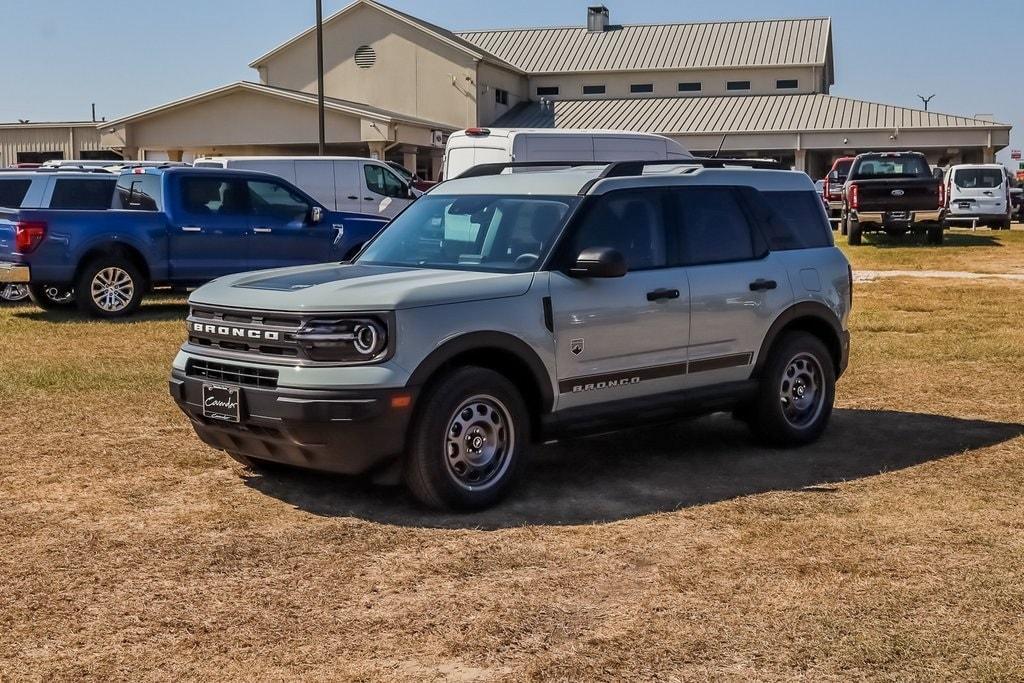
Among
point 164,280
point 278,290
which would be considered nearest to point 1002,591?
point 278,290

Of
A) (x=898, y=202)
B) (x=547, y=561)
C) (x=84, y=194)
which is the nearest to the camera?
(x=547, y=561)

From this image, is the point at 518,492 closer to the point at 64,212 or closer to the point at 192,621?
the point at 192,621

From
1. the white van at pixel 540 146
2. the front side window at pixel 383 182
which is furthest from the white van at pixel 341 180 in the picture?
the white van at pixel 540 146

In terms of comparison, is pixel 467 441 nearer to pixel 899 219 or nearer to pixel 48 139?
pixel 899 219

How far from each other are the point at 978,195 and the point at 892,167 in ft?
24.7

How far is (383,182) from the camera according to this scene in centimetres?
2433

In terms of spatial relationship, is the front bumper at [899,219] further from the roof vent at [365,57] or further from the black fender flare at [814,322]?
the roof vent at [365,57]

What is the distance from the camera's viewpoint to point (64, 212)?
1605 centimetres

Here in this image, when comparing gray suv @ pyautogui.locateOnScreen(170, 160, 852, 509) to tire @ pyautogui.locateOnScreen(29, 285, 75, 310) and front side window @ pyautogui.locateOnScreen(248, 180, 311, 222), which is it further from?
tire @ pyautogui.locateOnScreen(29, 285, 75, 310)

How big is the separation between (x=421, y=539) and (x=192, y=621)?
4.73 feet

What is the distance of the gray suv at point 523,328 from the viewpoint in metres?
6.58

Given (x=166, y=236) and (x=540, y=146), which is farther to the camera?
(x=540, y=146)

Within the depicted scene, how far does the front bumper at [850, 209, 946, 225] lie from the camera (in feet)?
97.0

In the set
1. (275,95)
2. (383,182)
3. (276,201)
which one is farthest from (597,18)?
(276,201)
